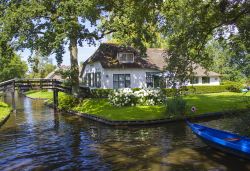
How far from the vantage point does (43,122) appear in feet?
94.2

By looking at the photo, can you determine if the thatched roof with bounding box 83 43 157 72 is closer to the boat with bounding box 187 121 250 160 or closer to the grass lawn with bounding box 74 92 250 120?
the grass lawn with bounding box 74 92 250 120

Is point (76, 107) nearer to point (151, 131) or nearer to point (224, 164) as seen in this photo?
point (151, 131)

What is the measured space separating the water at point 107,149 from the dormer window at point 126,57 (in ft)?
75.5

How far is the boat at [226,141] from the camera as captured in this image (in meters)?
14.7

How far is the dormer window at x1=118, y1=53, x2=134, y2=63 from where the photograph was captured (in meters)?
48.1

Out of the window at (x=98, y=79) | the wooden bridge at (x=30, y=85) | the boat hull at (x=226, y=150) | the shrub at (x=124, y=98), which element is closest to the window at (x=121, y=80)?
the window at (x=98, y=79)

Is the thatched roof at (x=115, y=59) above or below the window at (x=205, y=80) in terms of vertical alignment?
above

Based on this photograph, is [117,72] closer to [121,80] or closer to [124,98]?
[121,80]

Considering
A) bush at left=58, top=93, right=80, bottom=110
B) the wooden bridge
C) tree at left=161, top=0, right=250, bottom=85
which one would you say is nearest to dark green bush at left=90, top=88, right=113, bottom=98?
the wooden bridge

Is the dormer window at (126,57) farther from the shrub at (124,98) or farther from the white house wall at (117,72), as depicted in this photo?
the shrub at (124,98)

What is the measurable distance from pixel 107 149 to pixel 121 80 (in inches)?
1195

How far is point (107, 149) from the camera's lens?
17984mm

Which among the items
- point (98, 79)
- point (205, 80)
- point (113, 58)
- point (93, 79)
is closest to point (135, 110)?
point (113, 58)

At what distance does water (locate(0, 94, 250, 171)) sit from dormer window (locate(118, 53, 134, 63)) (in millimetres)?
23008
